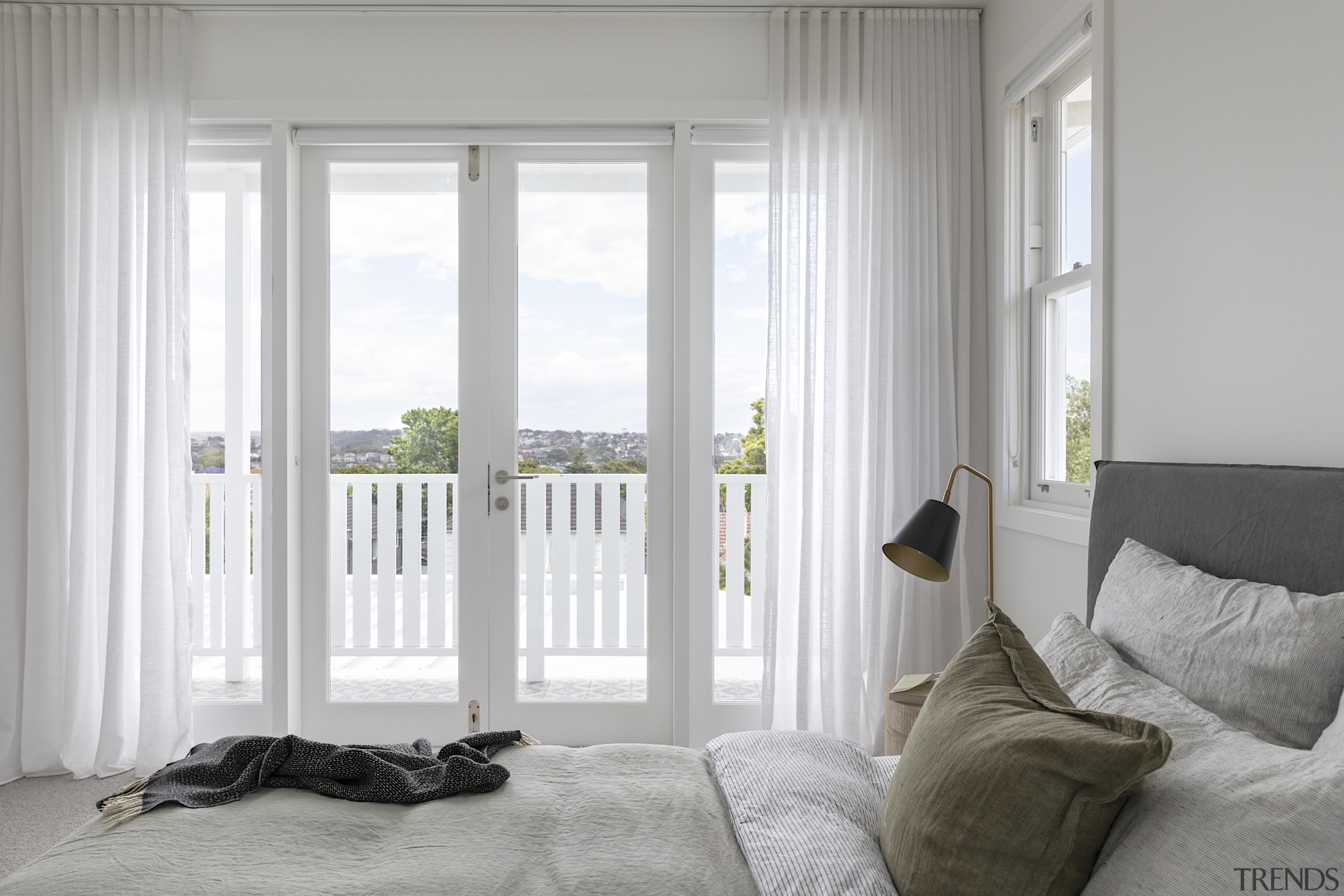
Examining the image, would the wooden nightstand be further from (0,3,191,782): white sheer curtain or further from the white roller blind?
(0,3,191,782): white sheer curtain

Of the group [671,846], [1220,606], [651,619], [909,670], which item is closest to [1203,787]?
[1220,606]

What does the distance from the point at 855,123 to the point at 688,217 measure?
678 mm

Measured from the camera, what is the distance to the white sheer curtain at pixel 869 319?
8.83 feet

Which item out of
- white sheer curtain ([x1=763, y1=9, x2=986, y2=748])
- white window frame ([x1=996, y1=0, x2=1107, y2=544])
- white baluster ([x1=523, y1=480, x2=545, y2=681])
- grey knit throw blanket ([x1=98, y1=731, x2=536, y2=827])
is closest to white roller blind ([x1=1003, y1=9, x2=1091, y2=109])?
white window frame ([x1=996, y1=0, x2=1107, y2=544])

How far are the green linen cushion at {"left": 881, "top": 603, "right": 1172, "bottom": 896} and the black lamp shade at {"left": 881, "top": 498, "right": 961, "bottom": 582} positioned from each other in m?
0.93

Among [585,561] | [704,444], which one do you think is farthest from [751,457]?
[585,561]

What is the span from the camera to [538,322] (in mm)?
2922

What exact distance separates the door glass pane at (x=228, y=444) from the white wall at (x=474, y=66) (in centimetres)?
48

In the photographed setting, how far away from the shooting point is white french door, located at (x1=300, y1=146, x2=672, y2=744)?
2.87m

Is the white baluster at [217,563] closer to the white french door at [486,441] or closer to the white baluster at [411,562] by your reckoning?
the white french door at [486,441]

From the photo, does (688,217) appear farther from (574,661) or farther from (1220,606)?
(1220,606)

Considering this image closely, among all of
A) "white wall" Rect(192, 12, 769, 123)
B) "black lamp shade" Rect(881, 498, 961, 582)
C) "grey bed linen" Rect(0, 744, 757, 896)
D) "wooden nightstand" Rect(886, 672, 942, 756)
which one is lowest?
"wooden nightstand" Rect(886, 672, 942, 756)

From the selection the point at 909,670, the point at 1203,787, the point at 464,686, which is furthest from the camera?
the point at 464,686

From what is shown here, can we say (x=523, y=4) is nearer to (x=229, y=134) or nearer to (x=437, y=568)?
(x=229, y=134)
